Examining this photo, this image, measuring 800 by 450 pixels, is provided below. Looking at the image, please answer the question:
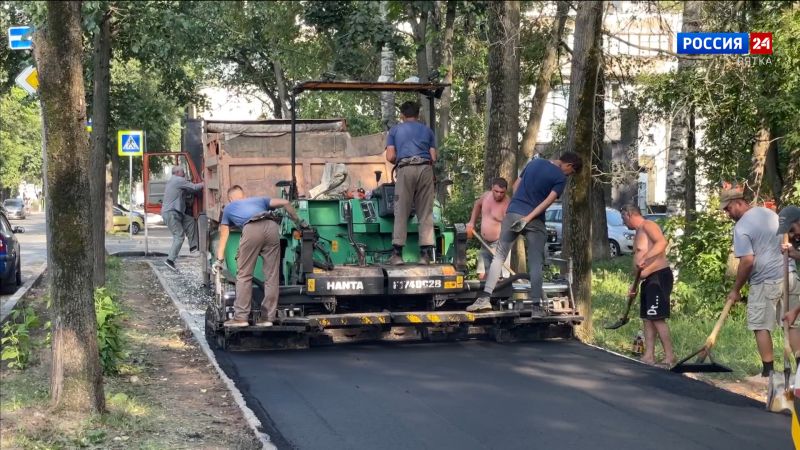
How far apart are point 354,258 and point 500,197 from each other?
2345mm

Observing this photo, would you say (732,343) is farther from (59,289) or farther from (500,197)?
(59,289)

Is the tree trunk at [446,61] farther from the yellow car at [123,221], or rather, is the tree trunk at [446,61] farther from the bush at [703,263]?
the yellow car at [123,221]

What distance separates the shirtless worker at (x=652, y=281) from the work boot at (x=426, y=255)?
2.27 meters

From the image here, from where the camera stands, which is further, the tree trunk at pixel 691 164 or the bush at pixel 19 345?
the tree trunk at pixel 691 164

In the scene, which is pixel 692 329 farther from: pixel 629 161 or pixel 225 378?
pixel 629 161

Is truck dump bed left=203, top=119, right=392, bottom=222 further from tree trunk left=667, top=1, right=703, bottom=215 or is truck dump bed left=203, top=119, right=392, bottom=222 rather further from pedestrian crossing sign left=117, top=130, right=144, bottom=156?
pedestrian crossing sign left=117, top=130, right=144, bottom=156

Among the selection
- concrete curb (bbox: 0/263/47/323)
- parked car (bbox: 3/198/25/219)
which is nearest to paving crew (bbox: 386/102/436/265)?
concrete curb (bbox: 0/263/47/323)

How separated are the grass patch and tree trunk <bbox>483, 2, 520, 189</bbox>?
2.57 metres

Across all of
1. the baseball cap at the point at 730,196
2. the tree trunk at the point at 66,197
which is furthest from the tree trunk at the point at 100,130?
the baseball cap at the point at 730,196

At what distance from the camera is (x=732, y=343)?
12.3 metres

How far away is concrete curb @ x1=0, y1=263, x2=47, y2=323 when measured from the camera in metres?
15.5

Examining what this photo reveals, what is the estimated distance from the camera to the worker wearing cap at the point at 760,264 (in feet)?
31.5

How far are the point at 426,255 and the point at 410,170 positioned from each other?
3.39 feet

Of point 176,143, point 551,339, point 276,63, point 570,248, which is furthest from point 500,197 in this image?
point 176,143
